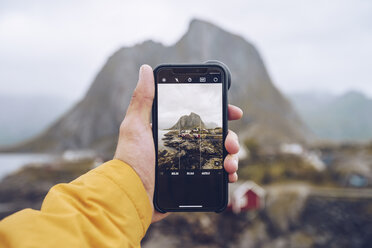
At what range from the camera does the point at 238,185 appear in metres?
18.5

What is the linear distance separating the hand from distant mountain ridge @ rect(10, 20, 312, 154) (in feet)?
0.60

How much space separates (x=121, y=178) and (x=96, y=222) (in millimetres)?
126

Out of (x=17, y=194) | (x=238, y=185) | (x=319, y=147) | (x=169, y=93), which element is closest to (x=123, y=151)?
(x=169, y=93)

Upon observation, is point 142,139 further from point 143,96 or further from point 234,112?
point 234,112

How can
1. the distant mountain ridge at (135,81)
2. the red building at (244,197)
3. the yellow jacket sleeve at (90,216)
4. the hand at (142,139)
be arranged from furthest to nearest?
the red building at (244,197) → the distant mountain ridge at (135,81) → the hand at (142,139) → the yellow jacket sleeve at (90,216)

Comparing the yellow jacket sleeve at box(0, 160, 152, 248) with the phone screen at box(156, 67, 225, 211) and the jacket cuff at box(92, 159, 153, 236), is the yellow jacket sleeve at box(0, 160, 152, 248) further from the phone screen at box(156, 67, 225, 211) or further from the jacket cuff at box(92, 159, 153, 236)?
the phone screen at box(156, 67, 225, 211)

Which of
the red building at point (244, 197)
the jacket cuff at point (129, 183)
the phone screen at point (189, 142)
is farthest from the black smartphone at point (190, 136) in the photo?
the red building at point (244, 197)

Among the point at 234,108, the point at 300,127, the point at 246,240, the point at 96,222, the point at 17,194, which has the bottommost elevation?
the point at 246,240

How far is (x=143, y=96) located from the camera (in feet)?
2.68

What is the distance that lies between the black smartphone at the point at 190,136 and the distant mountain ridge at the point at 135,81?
96 millimetres

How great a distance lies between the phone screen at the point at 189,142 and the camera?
840mm

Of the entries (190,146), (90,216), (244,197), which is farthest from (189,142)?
(244,197)

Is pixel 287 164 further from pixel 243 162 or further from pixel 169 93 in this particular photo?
pixel 169 93

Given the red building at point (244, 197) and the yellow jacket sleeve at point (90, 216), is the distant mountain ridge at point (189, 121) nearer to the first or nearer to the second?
the yellow jacket sleeve at point (90, 216)
